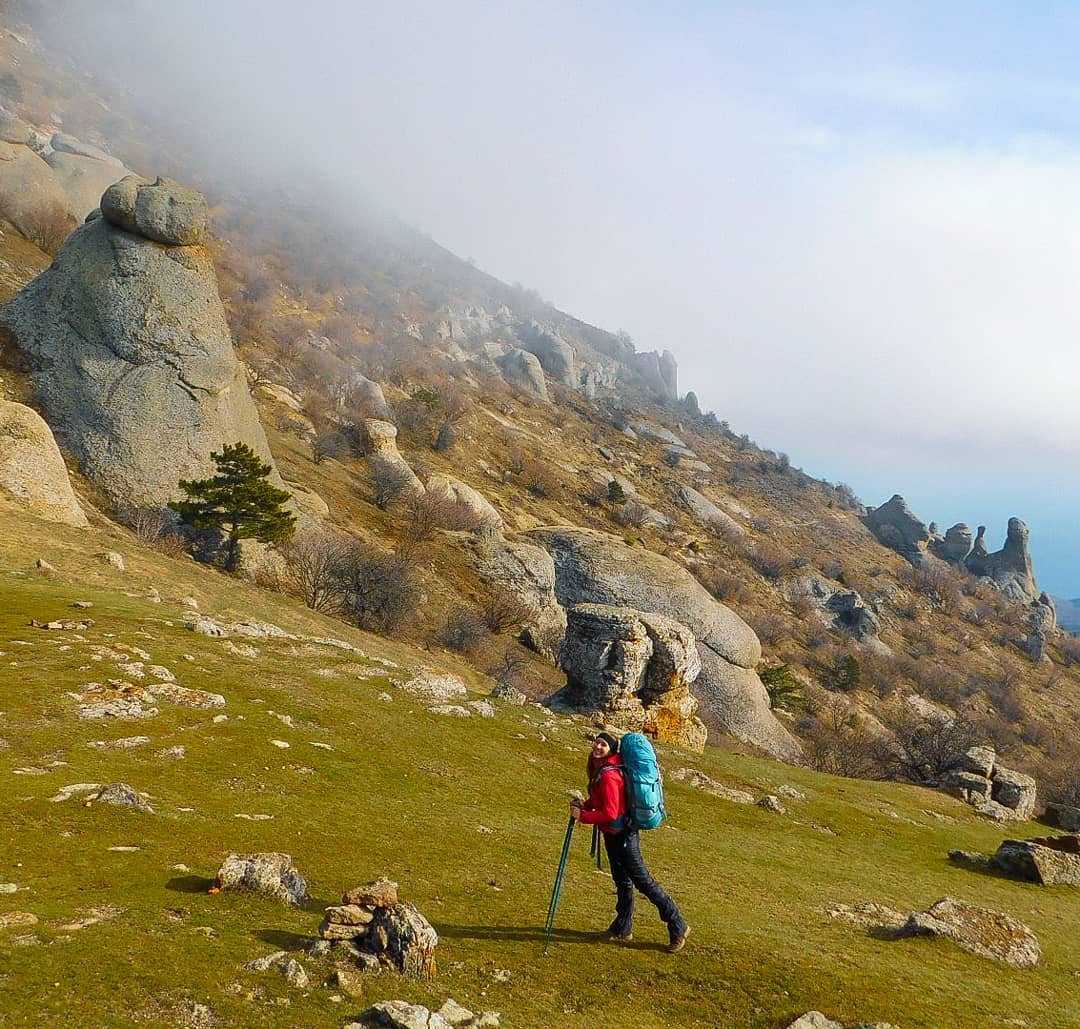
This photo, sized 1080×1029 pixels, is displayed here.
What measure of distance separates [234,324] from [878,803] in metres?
75.3

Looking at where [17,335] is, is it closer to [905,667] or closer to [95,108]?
[905,667]

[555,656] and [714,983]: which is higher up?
[714,983]

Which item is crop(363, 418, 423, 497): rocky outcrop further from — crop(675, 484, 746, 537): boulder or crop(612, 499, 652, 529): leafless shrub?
crop(675, 484, 746, 537): boulder

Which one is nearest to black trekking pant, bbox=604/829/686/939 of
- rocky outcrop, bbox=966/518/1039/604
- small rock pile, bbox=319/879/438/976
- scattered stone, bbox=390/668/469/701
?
small rock pile, bbox=319/879/438/976

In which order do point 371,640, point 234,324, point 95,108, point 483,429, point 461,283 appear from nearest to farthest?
point 371,640
point 234,324
point 483,429
point 95,108
point 461,283

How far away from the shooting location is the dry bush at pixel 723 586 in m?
84.2

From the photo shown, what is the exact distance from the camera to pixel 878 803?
84.5 feet

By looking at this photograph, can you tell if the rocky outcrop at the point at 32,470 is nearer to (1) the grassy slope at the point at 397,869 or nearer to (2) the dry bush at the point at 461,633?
(1) the grassy slope at the point at 397,869

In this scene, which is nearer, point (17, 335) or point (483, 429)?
point (17, 335)

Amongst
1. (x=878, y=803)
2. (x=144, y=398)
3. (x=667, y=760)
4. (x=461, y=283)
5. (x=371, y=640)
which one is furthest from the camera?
(x=461, y=283)

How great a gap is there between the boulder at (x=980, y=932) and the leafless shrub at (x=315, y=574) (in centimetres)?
3153

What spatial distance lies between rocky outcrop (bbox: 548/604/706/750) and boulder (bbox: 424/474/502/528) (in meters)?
28.8

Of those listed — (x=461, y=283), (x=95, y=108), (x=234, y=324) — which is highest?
(x=461, y=283)

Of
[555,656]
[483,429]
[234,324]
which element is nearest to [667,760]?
[555,656]
